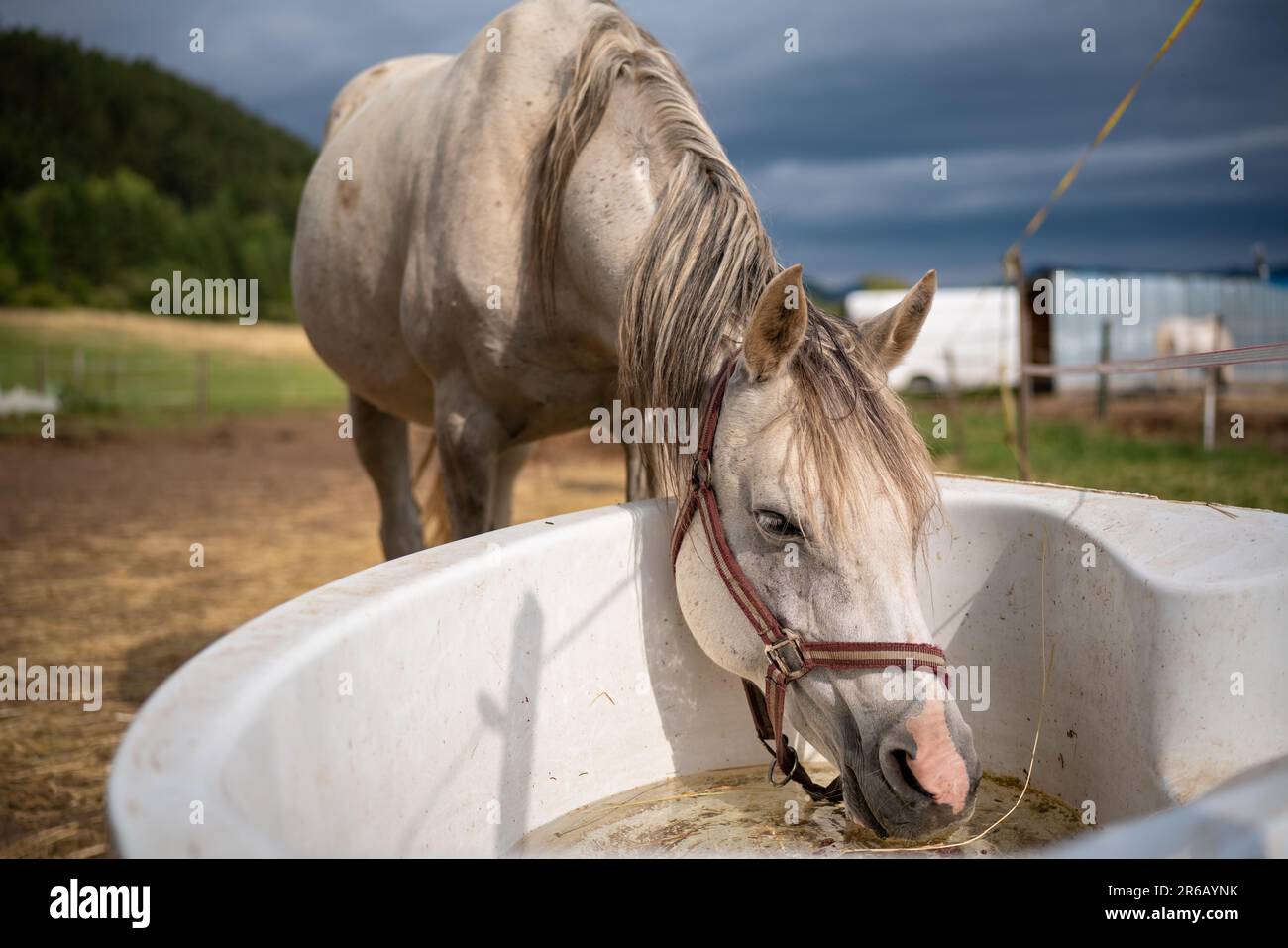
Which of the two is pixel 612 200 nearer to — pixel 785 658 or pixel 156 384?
pixel 785 658

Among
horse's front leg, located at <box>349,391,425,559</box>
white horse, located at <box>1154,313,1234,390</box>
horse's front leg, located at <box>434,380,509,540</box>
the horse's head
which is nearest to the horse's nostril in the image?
the horse's head

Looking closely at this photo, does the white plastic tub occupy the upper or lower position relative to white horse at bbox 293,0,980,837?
Result: lower

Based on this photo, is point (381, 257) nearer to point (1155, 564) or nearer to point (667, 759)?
point (667, 759)

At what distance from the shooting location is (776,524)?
5.60ft

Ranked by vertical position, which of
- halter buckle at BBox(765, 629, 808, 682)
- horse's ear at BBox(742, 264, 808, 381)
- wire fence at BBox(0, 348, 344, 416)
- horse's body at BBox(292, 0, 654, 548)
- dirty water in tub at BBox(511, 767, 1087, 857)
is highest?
wire fence at BBox(0, 348, 344, 416)

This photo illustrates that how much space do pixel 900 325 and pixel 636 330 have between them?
60 cm

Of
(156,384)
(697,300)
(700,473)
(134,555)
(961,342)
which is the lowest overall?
(134,555)

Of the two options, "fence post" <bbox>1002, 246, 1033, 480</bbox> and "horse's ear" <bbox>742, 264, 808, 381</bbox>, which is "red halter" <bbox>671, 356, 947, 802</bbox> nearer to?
"horse's ear" <bbox>742, 264, 808, 381</bbox>

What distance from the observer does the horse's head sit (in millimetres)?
1514

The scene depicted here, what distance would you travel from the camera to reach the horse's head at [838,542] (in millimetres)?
1514

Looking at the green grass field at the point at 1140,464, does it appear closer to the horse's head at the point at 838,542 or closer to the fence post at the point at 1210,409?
the fence post at the point at 1210,409

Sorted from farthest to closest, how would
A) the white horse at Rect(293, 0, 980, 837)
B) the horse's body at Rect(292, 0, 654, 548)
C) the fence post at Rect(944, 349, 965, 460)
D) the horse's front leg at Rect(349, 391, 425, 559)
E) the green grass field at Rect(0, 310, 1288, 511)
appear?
1. the fence post at Rect(944, 349, 965, 460)
2. the green grass field at Rect(0, 310, 1288, 511)
3. the horse's front leg at Rect(349, 391, 425, 559)
4. the horse's body at Rect(292, 0, 654, 548)
5. the white horse at Rect(293, 0, 980, 837)

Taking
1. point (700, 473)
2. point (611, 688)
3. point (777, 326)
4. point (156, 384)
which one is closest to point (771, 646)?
point (700, 473)

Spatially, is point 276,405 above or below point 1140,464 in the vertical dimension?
above
